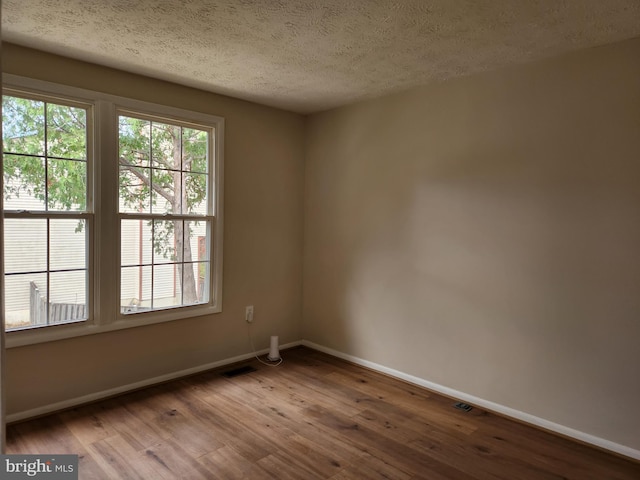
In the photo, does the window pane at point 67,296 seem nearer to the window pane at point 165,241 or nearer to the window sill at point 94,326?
the window sill at point 94,326

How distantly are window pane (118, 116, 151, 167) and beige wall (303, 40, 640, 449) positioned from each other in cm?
164

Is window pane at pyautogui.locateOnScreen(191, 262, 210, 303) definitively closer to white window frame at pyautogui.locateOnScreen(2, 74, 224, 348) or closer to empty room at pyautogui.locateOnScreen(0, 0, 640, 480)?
empty room at pyautogui.locateOnScreen(0, 0, 640, 480)

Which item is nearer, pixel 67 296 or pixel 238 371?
pixel 67 296

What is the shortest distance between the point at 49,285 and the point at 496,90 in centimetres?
326

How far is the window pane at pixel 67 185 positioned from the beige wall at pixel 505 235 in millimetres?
2071

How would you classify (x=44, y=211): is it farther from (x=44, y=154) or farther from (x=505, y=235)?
(x=505, y=235)

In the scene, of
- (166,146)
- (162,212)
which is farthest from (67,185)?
(166,146)

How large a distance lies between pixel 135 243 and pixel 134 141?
29.7 inches

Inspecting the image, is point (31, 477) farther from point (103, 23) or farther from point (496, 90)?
point (496, 90)

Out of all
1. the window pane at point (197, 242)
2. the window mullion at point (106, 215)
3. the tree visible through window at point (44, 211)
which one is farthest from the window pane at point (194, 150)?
the tree visible through window at point (44, 211)

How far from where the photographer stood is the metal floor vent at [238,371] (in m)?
3.56

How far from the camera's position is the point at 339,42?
8.30 feet

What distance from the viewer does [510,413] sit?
2.91 meters

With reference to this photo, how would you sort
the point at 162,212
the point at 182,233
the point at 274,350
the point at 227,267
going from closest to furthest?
the point at 162,212 → the point at 182,233 → the point at 227,267 → the point at 274,350
